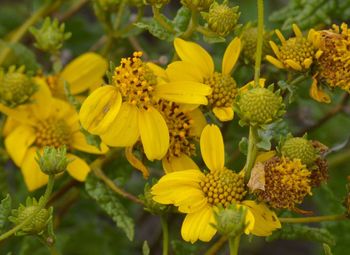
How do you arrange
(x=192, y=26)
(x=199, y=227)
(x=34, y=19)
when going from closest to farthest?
1. (x=199, y=227)
2. (x=192, y=26)
3. (x=34, y=19)

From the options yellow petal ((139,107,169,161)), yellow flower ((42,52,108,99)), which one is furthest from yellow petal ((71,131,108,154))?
yellow petal ((139,107,169,161))

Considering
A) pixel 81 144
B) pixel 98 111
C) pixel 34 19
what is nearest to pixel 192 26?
pixel 98 111

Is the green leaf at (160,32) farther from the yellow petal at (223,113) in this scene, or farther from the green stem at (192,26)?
the yellow petal at (223,113)

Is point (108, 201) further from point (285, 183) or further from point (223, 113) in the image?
point (285, 183)

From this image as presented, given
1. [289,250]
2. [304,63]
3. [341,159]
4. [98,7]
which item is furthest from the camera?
[289,250]

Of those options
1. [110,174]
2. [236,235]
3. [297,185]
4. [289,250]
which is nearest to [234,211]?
[236,235]

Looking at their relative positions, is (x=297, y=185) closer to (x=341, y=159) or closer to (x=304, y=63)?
(x=304, y=63)

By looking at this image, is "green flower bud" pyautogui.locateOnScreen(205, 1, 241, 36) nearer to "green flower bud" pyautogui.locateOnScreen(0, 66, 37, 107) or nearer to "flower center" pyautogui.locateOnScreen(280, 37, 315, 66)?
"flower center" pyautogui.locateOnScreen(280, 37, 315, 66)
